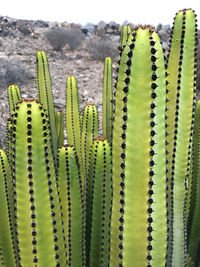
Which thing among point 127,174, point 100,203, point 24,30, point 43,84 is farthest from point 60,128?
point 24,30

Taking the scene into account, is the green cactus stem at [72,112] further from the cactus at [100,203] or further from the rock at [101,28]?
the rock at [101,28]

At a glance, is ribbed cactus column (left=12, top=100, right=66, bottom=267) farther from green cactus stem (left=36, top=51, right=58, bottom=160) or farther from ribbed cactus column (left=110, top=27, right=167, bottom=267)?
green cactus stem (left=36, top=51, right=58, bottom=160)

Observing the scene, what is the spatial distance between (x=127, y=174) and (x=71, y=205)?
3.39 feet

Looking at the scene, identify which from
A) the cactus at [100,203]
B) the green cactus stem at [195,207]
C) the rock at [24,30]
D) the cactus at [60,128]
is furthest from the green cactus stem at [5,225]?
the rock at [24,30]

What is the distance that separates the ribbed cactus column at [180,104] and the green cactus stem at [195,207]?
100 centimetres

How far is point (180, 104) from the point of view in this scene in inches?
87.4

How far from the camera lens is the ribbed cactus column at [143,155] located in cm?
142

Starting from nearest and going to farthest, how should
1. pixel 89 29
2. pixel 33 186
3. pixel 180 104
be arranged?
pixel 33 186
pixel 180 104
pixel 89 29

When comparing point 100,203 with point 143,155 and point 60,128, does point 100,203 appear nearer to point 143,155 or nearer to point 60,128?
point 143,155

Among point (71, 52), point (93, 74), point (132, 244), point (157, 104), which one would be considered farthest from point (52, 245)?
point (71, 52)

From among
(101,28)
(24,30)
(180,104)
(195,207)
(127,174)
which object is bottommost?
(195,207)

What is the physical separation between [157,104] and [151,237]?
1.96 feet

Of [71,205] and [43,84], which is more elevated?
[43,84]

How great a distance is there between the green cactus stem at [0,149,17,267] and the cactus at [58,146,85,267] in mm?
423
